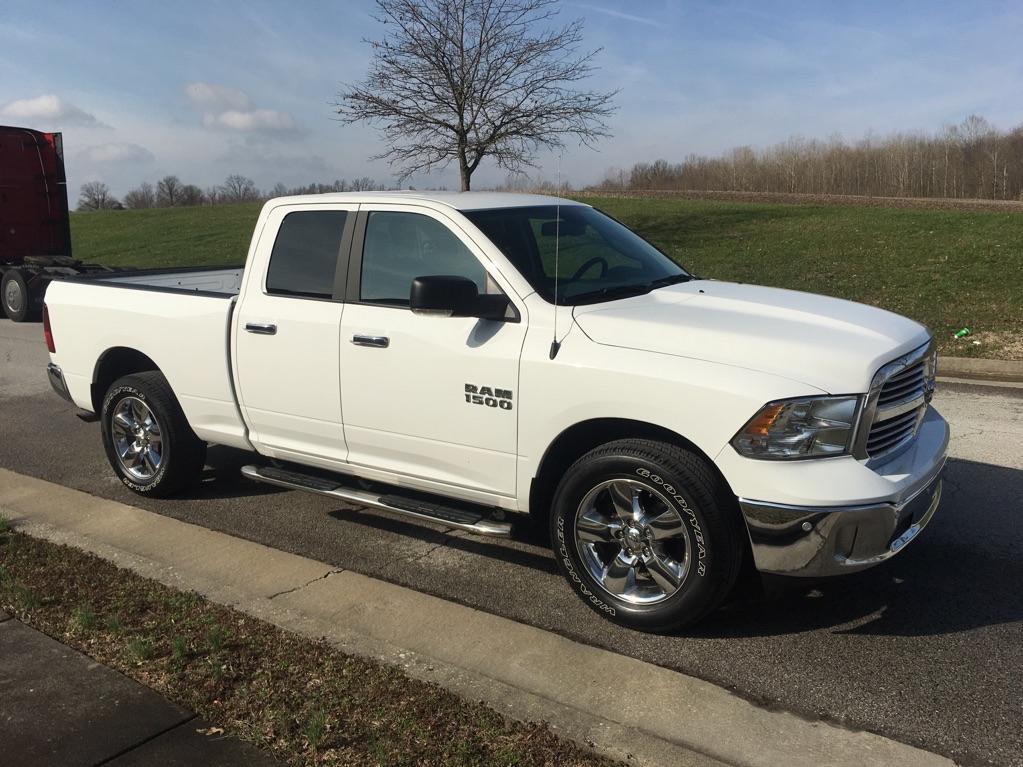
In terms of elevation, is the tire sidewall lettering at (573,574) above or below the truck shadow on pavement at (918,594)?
above

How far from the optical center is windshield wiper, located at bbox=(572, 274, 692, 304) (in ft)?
14.6

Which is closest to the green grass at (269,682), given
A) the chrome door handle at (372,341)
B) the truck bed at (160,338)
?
the truck bed at (160,338)

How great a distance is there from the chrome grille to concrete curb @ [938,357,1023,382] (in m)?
6.27

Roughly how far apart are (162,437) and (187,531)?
79 cm

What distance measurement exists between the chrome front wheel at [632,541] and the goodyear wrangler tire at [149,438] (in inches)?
122

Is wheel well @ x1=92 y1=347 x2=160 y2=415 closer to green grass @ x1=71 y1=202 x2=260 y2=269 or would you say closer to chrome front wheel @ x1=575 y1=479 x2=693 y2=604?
chrome front wheel @ x1=575 y1=479 x2=693 y2=604

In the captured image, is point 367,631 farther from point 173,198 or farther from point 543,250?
point 173,198

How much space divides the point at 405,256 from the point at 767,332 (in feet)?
6.52

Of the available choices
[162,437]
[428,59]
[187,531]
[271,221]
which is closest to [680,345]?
[271,221]

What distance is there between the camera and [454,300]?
415 centimetres

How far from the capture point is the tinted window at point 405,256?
180 inches

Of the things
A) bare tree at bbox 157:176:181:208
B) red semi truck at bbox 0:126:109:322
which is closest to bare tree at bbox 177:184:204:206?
bare tree at bbox 157:176:181:208

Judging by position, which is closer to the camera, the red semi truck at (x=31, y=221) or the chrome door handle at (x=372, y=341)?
the chrome door handle at (x=372, y=341)

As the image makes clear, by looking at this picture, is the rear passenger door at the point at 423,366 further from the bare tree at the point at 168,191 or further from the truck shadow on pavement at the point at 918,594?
the bare tree at the point at 168,191
